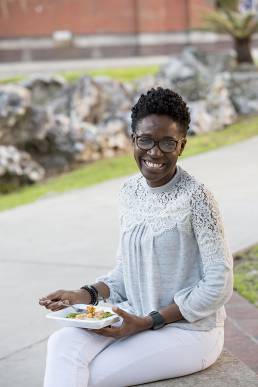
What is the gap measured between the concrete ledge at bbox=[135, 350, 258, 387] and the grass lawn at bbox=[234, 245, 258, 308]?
1.61m

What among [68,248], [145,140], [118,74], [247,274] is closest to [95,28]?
[118,74]

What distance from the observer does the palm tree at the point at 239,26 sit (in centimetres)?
1833

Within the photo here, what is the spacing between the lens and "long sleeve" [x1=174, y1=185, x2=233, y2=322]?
3.58 meters

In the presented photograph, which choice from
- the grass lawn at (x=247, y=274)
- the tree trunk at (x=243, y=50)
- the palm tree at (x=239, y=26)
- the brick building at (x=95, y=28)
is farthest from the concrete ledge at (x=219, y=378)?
the brick building at (x=95, y=28)

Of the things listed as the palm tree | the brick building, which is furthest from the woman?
the brick building

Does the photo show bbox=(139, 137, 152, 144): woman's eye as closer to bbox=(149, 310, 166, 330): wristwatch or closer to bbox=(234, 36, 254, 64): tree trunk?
bbox=(149, 310, 166, 330): wristwatch

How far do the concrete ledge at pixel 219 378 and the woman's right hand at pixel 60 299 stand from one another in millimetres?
437

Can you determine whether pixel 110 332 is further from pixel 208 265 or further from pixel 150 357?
pixel 208 265

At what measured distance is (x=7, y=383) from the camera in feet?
14.2

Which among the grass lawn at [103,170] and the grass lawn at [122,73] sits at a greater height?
the grass lawn at [103,170]

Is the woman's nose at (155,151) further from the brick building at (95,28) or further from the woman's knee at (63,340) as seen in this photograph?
the brick building at (95,28)

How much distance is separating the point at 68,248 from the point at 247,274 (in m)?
1.69

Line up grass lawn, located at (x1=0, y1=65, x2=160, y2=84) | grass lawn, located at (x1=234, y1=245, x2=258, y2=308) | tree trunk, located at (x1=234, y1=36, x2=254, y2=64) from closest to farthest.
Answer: grass lawn, located at (x1=234, y1=245, x2=258, y2=308) < tree trunk, located at (x1=234, y1=36, x2=254, y2=64) < grass lawn, located at (x1=0, y1=65, x2=160, y2=84)

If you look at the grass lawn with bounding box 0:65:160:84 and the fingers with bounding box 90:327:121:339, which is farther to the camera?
the grass lawn with bounding box 0:65:160:84
